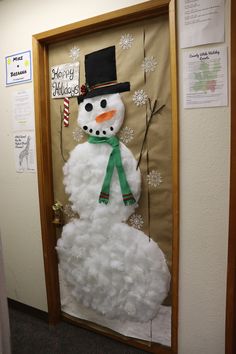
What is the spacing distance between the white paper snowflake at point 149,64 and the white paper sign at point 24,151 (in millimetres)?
899

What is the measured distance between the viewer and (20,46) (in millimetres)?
1757

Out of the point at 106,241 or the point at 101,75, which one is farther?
the point at 106,241

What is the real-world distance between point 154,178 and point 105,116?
18.3 inches

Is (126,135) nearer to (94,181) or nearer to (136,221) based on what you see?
(94,181)

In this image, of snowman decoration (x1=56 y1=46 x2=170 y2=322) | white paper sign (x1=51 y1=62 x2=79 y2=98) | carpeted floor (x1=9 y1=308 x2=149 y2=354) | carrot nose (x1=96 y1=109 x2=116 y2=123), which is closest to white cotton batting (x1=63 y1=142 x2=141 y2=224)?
snowman decoration (x1=56 y1=46 x2=170 y2=322)

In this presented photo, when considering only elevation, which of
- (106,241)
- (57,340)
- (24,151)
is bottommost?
(57,340)

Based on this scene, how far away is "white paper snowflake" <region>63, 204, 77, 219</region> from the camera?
1.76m

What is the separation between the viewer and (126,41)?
1.42m

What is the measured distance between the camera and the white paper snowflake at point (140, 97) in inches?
55.4

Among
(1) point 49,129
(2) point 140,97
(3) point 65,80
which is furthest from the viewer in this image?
(1) point 49,129

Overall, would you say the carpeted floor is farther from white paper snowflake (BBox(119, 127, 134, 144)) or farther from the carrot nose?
the carrot nose

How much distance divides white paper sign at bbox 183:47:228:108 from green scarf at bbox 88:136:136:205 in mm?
460

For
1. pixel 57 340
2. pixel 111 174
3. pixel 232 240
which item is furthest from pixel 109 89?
pixel 57 340

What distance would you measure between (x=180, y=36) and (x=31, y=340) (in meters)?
2.13
